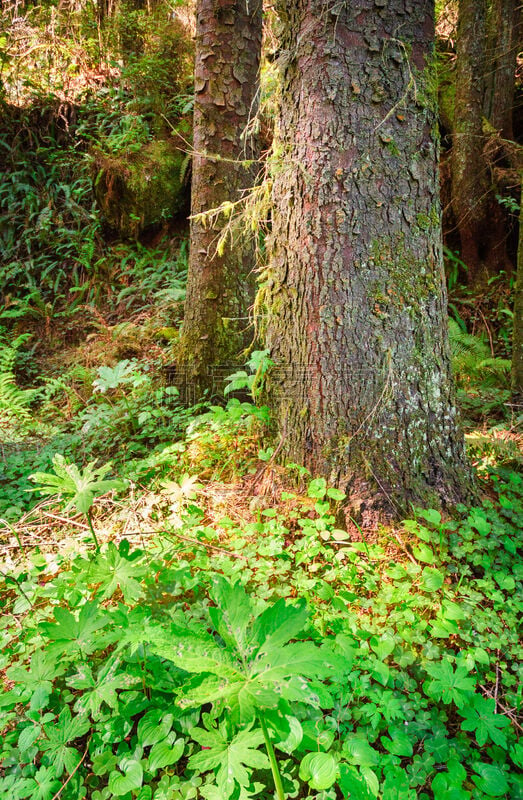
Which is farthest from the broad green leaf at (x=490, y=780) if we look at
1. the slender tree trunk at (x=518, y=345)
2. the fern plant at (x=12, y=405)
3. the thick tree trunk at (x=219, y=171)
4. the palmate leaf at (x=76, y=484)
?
the fern plant at (x=12, y=405)

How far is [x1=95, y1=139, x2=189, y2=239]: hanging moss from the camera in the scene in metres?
7.02

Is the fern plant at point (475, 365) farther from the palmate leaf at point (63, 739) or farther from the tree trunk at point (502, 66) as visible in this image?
the palmate leaf at point (63, 739)

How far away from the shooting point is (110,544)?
1756 millimetres

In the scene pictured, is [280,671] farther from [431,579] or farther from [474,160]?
[474,160]

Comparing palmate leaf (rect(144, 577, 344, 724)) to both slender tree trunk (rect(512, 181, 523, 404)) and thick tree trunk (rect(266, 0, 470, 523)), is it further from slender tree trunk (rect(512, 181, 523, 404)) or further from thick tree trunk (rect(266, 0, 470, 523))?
slender tree trunk (rect(512, 181, 523, 404))

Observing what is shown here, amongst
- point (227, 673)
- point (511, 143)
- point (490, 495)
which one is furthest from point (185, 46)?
point (227, 673)

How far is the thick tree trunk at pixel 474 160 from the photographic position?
637cm

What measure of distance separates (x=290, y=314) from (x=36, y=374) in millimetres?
4649

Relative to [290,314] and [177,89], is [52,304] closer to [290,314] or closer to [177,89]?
[177,89]

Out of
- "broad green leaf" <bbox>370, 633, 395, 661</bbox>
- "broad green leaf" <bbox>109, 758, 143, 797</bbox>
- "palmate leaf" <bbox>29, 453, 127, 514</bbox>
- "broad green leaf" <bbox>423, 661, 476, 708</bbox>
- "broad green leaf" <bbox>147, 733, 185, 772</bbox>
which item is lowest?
"broad green leaf" <bbox>109, 758, 143, 797</bbox>

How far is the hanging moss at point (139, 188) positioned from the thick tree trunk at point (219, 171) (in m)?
3.06

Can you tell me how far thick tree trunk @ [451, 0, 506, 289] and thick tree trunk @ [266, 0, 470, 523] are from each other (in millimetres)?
4860

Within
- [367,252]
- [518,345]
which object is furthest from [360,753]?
[518,345]

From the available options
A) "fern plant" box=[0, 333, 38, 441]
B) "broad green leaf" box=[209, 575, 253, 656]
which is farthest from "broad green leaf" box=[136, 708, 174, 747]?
"fern plant" box=[0, 333, 38, 441]
